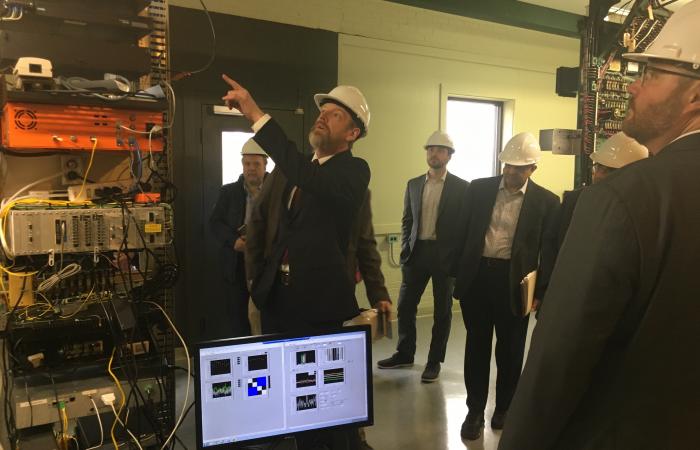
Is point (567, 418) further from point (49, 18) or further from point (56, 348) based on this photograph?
point (49, 18)

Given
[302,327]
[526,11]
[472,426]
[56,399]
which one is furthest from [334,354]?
Answer: [526,11]

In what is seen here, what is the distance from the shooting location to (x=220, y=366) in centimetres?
135

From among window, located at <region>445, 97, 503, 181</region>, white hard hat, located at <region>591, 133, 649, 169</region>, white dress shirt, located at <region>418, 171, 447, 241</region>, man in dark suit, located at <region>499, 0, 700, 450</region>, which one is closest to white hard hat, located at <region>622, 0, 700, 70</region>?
man in dark suit, located at <region>499, 0, 700, 450</region>

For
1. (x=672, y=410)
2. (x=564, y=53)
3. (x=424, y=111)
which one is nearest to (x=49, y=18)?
(x=672, y=410)

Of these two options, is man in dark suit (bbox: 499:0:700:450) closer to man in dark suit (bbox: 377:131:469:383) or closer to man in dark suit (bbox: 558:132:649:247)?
man in dark suit (bbox: 558:132:649:247)

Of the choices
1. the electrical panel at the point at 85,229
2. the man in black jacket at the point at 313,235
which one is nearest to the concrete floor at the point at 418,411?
the man in black jacket at the point at 313,235

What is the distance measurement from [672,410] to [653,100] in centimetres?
60

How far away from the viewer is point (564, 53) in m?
6.04

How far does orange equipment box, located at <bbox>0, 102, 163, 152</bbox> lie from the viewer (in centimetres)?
172

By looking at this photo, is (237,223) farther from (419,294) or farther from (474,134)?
(474,134)

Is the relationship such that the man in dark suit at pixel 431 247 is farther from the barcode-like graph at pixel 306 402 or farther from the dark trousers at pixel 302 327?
the barcode-like graph at pixel 306 402

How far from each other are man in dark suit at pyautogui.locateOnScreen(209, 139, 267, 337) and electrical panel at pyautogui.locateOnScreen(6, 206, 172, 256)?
1.37 meters

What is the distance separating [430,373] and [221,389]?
2.55 meters

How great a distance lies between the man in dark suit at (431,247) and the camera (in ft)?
12.3
